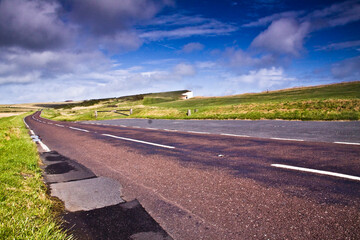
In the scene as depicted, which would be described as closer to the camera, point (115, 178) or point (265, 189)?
point (265, 189)

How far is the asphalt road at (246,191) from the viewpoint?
8.59ft

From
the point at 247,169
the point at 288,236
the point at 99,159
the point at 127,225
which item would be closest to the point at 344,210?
the point at 288,236

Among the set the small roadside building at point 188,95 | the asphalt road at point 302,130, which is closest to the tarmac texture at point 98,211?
the asphalt road at point 302,130

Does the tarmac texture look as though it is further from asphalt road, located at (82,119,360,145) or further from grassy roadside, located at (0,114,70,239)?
asphalt road, located at (82,119,360,145)

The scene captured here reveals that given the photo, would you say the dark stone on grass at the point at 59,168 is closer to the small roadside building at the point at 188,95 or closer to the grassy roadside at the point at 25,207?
the grassy roadside at the point at 25,207

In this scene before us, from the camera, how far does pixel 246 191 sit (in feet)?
12.1

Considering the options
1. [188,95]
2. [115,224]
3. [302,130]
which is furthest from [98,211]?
[188,95]

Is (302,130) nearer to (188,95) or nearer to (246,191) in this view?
(246,191)

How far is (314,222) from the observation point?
2.65m

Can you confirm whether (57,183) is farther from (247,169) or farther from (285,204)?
(285,204)

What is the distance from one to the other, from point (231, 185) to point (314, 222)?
151cm

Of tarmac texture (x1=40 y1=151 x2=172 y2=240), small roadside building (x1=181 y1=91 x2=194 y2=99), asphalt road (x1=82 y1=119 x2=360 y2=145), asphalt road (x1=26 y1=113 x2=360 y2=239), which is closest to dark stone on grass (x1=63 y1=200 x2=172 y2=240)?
tarmac texture (x1=40 y1=151 x2=172 y2=240)

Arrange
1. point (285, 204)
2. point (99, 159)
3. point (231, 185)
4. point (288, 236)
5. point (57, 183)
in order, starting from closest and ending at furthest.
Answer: point (288, 236) → point (285, 204) → point (231, 185) → point (57, 183) → point (99, 159)

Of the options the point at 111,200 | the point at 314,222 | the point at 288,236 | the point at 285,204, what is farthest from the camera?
the point at 111,200
